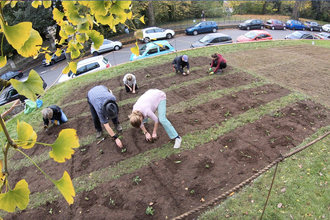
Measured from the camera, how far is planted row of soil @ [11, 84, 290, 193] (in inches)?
184

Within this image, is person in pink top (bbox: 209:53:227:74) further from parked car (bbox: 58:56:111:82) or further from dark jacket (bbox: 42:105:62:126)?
dark jacket (bbox: 42:105:62:126)

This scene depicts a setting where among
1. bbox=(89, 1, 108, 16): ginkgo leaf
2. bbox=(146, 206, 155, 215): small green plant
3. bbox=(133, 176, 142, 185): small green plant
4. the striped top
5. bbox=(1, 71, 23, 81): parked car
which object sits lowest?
bbox=(1, 71, 23, 81): parked car

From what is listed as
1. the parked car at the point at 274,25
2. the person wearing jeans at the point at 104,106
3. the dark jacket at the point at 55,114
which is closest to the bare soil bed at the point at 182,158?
the dark jacket at the point at 55,114

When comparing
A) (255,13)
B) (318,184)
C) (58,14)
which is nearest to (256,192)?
(318,184)

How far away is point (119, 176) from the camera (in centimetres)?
431

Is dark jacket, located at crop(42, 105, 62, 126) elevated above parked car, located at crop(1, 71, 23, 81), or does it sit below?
above

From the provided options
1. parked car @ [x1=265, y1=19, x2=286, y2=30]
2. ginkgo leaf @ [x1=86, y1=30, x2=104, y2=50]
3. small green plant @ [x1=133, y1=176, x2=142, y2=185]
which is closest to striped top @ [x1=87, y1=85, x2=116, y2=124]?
small green plant @ [x1=133, y1=176, x2=142, y2=185]

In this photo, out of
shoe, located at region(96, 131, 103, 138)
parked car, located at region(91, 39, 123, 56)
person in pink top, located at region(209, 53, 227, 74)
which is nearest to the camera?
shoe, located at region(96, 131, 103, 138)

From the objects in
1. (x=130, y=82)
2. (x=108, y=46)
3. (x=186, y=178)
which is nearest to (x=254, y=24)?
(x=108, y=46)

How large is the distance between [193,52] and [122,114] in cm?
641

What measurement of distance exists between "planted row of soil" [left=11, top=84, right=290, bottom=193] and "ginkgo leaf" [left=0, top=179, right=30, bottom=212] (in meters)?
3.64

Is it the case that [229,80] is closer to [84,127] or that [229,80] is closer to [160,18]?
[84,127]

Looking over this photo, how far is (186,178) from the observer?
13.4 feet

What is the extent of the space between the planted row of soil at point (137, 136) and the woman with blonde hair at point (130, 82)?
1346 millimetres
